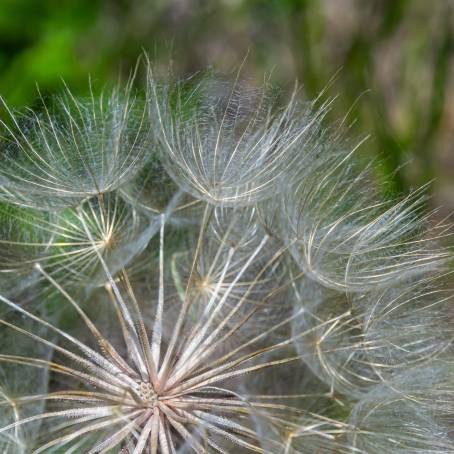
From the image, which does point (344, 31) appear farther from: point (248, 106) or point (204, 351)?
point (204, 351)

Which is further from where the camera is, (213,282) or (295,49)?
(295,49)

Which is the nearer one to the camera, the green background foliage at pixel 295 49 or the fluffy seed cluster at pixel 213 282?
the fluffy seed cluster at pixel 213 282

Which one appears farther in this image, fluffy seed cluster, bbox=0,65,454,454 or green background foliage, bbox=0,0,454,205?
green background foliage, bbox=0,0,454,205

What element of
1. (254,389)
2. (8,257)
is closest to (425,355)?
(254,389)
